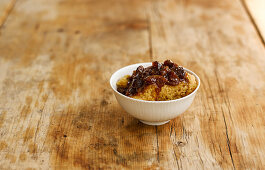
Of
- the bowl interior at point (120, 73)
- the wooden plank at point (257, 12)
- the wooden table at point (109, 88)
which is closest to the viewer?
the wooden table at point (109, 88)

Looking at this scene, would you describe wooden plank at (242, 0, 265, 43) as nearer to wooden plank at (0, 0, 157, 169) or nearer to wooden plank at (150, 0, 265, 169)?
wooden plank at (150, 0, 265, 169)

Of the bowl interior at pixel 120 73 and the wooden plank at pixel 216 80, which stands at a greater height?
the bowl interior at pixel 120 73

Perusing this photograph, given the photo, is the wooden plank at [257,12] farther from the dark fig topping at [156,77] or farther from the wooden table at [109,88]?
the dark fig topping at [156,77]

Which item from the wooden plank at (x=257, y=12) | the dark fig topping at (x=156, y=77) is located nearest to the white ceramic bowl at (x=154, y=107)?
the dark fig topping at (x=156, y=77)

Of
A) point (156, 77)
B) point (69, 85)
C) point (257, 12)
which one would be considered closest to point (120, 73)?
point (156, 77)

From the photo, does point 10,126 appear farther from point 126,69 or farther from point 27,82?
point 126,69
